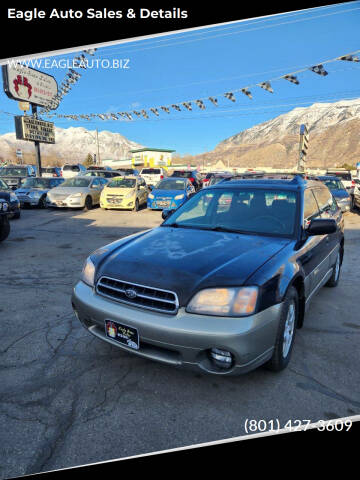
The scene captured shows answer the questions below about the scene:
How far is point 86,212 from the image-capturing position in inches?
520

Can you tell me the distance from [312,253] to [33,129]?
72.3 ft

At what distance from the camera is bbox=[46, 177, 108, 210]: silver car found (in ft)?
42.1

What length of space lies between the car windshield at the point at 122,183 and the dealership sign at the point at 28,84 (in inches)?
414

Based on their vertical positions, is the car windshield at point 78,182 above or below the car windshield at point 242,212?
above

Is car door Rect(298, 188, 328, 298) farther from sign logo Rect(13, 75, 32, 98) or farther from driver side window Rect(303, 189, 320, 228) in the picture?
sign logo Rect(13, 75, 32, 98)

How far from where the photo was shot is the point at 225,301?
2111 mm

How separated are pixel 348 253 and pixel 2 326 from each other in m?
7.05

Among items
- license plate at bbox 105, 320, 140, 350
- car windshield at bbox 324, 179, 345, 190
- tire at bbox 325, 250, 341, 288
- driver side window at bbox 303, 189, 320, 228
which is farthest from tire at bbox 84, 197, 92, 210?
license plate at bbox 105, 320, 140, 350

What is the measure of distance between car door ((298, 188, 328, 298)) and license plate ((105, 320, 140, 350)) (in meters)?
1.64

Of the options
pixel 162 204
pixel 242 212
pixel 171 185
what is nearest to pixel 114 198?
pixel 162 204

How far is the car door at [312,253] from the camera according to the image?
9.74 ft

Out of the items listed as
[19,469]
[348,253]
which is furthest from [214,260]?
[348,253]

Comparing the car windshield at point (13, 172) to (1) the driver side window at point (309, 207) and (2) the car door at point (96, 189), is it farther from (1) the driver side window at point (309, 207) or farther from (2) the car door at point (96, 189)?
(1) the driver side window at point (309, 207)

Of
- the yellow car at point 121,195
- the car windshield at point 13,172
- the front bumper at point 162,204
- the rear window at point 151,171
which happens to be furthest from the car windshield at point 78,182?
the rear window at point 151,171
